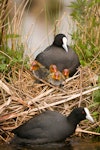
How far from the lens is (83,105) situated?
36.2 ft

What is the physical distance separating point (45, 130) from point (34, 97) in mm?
795

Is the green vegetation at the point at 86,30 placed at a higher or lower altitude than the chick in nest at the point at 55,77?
higher

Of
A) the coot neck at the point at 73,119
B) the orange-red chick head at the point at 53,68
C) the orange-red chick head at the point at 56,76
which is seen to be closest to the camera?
the coot neck at the point at 73,119

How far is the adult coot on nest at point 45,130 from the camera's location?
1032 centimetres

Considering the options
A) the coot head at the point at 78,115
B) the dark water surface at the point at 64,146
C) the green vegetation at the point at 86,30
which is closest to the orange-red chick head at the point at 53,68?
the green vegetation at the point at 86,30

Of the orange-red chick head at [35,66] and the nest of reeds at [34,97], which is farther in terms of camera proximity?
the orange-red chick head at [35,66]

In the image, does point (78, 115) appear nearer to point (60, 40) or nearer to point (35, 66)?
point (35, 66)

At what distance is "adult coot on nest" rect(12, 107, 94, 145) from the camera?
10.3 metres

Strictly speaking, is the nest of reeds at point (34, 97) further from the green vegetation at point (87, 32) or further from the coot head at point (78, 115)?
the green vegetation at point (87, 32)

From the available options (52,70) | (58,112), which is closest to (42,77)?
(52,70)

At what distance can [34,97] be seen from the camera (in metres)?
11.0

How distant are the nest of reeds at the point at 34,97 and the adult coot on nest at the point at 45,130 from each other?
23cm

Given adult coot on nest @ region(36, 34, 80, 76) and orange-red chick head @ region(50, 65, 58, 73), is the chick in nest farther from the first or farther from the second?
adult coot on nest @ region(36, 34, 80, 76)

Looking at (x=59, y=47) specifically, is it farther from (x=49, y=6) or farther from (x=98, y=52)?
(x=49, y=6)
